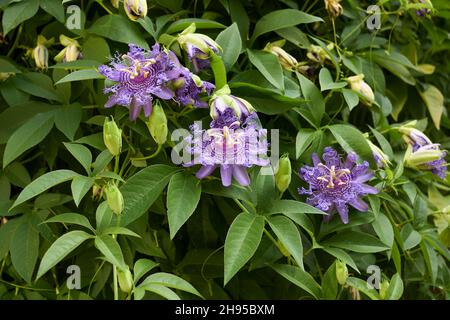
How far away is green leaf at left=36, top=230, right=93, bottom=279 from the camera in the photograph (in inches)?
30.4

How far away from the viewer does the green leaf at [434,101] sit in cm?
133

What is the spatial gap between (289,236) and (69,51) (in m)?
0.45

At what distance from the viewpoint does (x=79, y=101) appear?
1058 millimetres

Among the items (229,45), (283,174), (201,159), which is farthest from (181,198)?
(229,45)

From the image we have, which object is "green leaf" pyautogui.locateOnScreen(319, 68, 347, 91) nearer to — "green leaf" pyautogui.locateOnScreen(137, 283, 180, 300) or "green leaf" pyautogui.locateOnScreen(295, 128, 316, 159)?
"green leaf" pyautogui.locateOnScreen(295, 128, 316, 159)

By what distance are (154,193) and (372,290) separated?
13.9 inches

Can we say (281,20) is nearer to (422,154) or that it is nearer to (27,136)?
(422,154)

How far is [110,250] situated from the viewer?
2.65 feet

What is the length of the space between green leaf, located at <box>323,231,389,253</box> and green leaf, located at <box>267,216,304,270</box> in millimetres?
124

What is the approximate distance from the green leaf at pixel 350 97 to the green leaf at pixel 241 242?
280 millimetres

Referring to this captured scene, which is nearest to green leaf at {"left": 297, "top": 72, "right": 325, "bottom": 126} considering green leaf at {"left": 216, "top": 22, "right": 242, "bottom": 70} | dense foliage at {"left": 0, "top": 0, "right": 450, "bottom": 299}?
dense foliage at {"left": 0, "top": 0, "right": 450, "bottom": 299}
